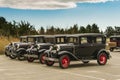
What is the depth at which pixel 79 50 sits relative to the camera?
68.1 feet

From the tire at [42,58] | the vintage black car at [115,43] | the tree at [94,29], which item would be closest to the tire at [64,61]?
the tire at [42,58]

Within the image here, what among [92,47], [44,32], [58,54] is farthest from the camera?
[44,32]

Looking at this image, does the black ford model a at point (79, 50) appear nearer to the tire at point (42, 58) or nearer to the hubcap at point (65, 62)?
the hubcap at point (65, 62)

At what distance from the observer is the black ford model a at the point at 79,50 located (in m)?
20.0

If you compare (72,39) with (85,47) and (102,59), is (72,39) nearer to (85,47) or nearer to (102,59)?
(85,47)

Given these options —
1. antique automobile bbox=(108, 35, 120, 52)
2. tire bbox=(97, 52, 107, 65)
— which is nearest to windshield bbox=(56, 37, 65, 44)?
tire bbox=(97, 52, 107, 65)

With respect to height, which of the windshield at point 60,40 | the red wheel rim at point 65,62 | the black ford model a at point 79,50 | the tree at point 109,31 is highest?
the tree at point 109,31

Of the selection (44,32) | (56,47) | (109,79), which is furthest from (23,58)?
(44,32)

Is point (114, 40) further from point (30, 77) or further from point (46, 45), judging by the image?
point (30, 77)

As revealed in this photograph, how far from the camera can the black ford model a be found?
19969mm

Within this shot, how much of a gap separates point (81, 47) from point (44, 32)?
92.9 feet

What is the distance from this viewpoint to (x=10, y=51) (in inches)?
1097

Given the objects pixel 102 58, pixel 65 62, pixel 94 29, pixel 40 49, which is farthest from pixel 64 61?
pixel 94 29

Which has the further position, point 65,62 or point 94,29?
point 94,29
